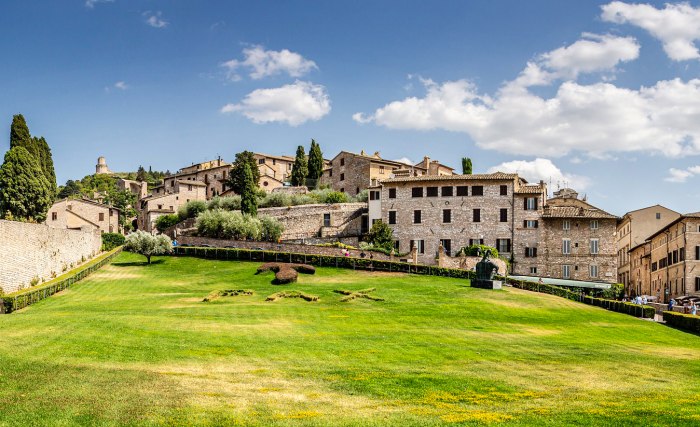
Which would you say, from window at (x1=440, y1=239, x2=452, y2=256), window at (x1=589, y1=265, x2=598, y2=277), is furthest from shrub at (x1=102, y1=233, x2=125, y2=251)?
window at (x1=589, y1=265, x2=598, y2=277)

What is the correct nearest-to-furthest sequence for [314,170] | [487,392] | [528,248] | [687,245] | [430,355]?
[487,392] < [430,355] < [687,245] < [528,248] < [314,170]

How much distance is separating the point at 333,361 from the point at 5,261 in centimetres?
2951

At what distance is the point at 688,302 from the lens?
54.4m

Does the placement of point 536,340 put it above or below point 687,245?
below

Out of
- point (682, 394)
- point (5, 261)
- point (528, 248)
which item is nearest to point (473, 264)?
point (528, 248)

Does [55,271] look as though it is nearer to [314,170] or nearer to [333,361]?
[333,361]

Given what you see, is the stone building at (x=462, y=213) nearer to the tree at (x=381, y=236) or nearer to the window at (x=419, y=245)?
the window at (x=419, y=245)

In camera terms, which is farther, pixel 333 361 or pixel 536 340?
pixel 536 340

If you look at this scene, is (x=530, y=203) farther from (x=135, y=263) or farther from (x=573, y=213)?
(x=135, y=263)

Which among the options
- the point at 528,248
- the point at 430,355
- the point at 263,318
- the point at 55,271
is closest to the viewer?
the point at 430,355

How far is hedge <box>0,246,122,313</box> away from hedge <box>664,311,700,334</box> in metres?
40.0

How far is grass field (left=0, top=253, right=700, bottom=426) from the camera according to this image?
1432cm

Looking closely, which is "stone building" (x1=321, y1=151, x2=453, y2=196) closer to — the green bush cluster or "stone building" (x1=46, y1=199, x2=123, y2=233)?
the green bush cluster

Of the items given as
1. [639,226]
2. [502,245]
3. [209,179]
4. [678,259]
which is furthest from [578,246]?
[209,179]
